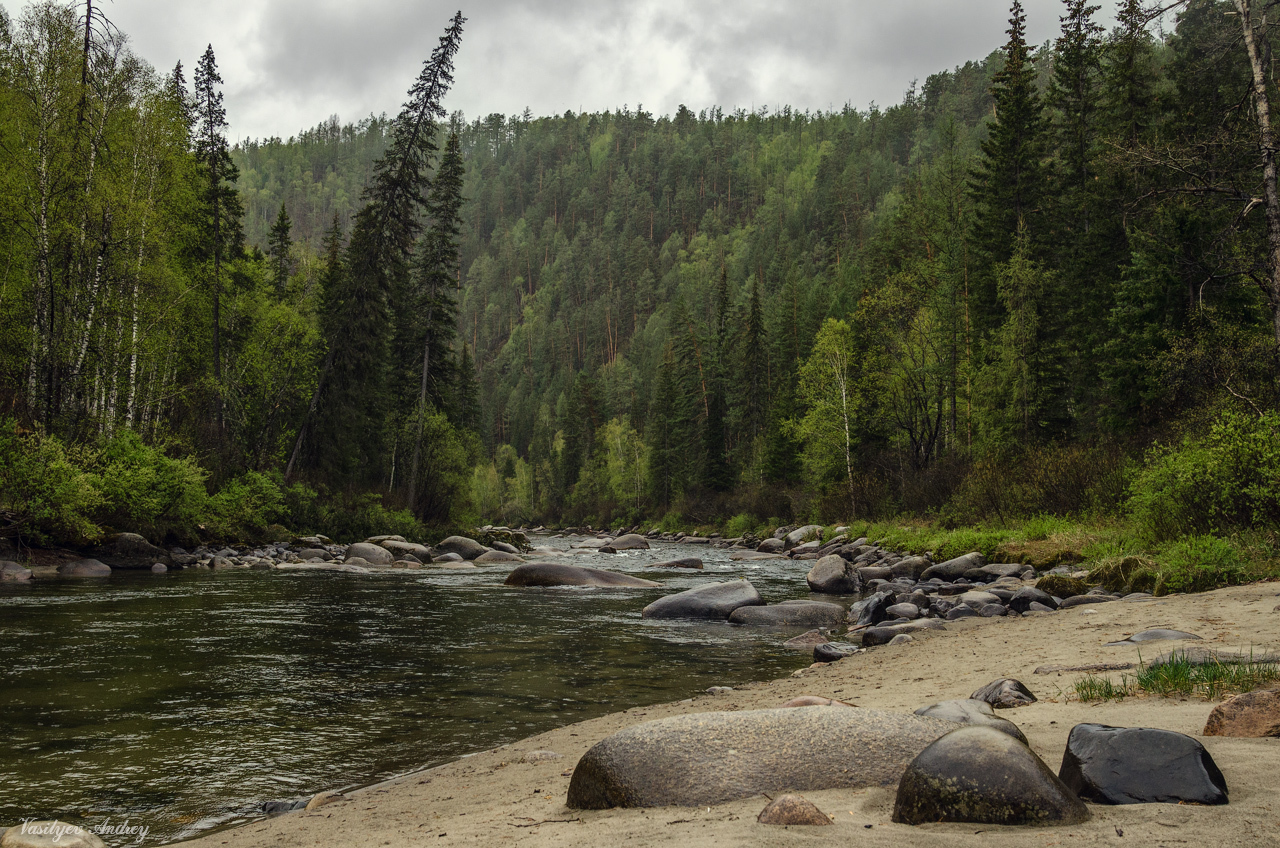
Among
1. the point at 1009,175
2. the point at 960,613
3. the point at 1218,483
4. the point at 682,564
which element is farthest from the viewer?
the point at 1009,175

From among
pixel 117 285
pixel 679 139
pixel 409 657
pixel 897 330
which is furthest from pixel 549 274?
pixel 409 657

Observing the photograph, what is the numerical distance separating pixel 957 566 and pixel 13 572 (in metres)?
19.4

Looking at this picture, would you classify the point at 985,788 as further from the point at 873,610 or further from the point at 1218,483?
the point at 1218,483

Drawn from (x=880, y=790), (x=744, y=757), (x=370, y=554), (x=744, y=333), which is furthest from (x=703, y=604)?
(x=744, y=333)

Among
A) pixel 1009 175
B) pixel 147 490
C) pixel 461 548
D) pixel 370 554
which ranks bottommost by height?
pixel 461 548

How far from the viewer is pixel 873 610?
11.6 m

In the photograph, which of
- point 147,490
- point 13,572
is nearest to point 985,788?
point 13,572

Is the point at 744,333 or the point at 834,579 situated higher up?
the point at 744,333

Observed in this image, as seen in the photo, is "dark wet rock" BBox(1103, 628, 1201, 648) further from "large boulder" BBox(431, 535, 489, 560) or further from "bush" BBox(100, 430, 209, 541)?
"large boulder" BBox(431, 535, 489, 560)

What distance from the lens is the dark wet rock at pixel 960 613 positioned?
35.8 ft

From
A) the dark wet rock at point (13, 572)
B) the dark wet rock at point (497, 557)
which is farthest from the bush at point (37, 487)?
the dark wet rock at point (497, 557)

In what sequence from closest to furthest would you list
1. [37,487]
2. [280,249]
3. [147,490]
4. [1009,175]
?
[37,487] < [147,490] < [1009,175] < [280,249]

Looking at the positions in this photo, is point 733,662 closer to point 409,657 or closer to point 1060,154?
point 409,657

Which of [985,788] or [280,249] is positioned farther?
[280,249]
